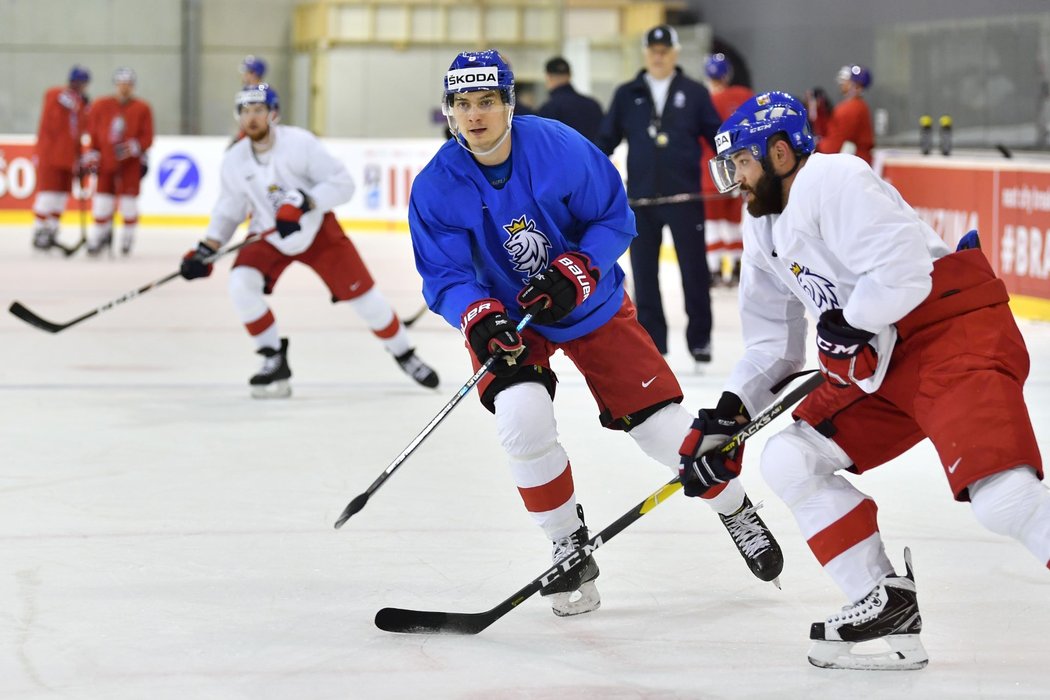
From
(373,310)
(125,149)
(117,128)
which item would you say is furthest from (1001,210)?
(117,128)

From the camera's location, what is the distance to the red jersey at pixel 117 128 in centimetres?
1120

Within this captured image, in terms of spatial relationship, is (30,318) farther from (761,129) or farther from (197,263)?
(761,129)

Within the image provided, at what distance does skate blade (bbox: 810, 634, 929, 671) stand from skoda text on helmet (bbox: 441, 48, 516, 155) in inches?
44.2

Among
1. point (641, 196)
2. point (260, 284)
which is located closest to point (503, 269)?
point (260, 284)

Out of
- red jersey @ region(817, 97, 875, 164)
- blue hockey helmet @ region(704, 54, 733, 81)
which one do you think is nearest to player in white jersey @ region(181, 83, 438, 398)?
blue hockey helmet @ region(704, 54, 733, 81)

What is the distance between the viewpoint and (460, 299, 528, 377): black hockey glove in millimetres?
2842

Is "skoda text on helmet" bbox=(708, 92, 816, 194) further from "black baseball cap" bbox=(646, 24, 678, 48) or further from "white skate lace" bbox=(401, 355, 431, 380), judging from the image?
"black baseball cap" bbox=(646, 24, 678, 48)

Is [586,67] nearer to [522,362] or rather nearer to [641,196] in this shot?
[641,196]

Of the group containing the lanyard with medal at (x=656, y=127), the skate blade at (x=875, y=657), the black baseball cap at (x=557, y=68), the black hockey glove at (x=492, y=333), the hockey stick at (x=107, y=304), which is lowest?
the skate blade at (x=875, y=657)

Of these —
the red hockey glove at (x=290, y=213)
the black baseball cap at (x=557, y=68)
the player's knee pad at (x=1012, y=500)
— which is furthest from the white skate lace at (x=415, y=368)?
the player's knee pad at (x=1012, y=500)

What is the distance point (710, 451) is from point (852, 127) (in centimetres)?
736

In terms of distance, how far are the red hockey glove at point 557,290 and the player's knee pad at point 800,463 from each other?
18.6 inches

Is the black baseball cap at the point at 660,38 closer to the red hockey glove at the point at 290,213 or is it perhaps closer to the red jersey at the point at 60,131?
the red hockey glove at the point at 290,213

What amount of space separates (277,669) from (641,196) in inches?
159
